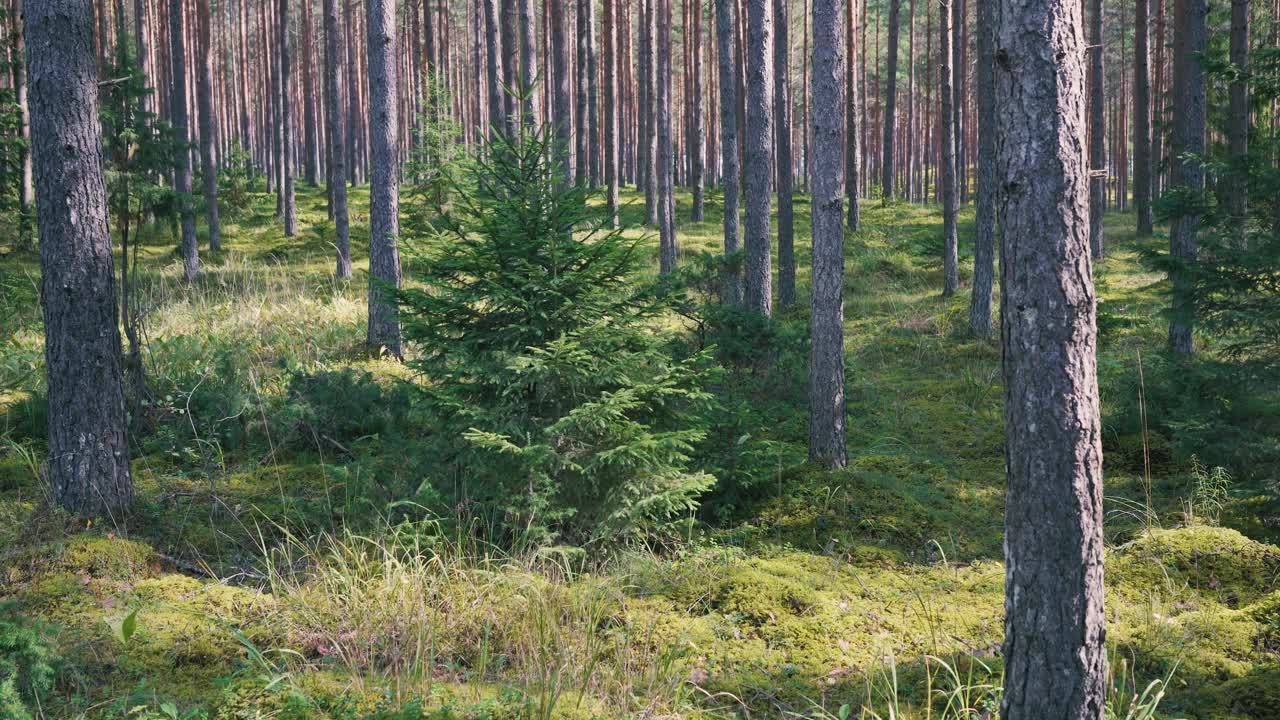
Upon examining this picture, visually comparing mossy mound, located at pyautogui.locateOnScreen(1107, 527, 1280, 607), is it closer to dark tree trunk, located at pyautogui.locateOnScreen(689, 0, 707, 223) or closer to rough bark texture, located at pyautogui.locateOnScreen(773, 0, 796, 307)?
rough bark texture, located at pyautogui.locateOnScreen(773, 0, 796, 307)

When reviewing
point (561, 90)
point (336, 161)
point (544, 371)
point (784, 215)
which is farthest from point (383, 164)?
point (544, 371)

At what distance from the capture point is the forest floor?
398 centimetres

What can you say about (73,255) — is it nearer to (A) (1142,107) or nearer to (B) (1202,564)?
(B) (1202,564)

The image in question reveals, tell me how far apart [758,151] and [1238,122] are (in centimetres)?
602

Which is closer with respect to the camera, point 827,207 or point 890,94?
point 827,207

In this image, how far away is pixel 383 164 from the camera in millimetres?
11539

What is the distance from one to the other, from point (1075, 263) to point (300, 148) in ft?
186

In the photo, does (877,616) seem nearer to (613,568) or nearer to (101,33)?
(613,568)

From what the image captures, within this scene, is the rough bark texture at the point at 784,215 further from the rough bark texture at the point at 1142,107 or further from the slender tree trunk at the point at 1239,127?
the rough bark texture at the point at 1142,107

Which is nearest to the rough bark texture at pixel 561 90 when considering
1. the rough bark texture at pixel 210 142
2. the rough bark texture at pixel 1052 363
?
the rough bark texture at pixel 1052 363

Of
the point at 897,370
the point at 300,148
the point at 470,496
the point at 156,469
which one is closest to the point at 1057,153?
the point at 470,496

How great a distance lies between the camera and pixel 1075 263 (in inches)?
119

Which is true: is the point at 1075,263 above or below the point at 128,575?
above

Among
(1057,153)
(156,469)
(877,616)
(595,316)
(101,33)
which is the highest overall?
(101,33)
